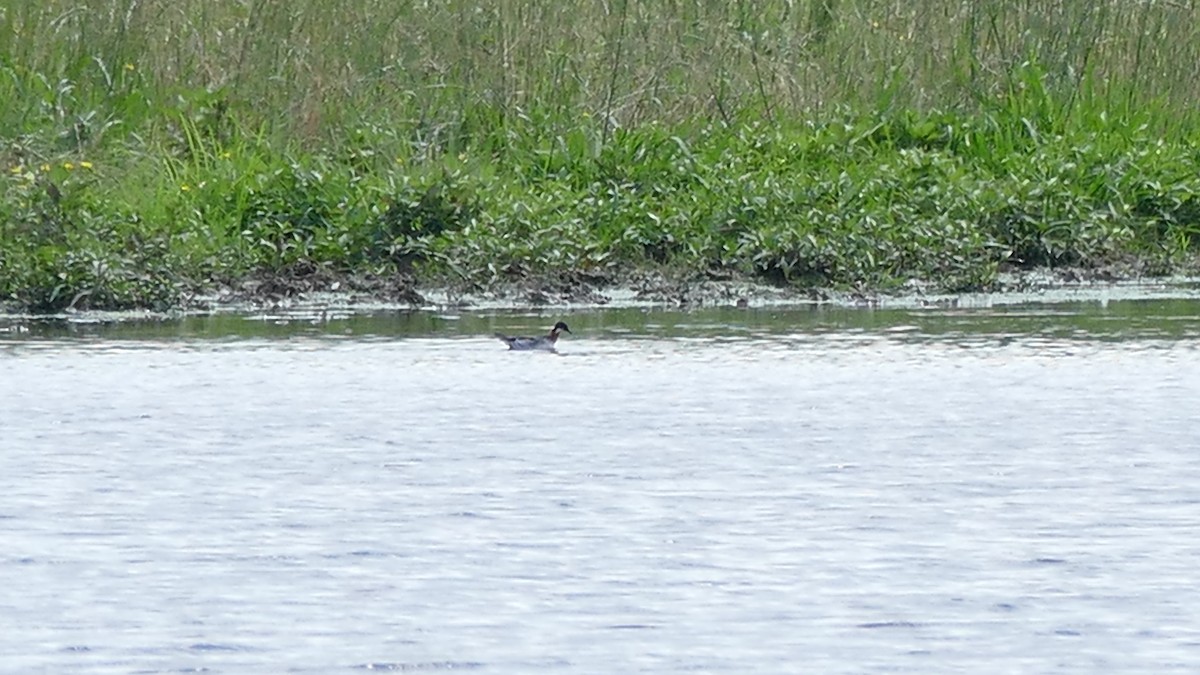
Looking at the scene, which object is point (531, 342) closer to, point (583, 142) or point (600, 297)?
point (600, 297)

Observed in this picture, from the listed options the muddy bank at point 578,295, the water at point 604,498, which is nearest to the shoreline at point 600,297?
the muddy bank at point 578,295

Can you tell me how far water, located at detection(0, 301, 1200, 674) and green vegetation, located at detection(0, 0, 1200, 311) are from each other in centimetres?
103

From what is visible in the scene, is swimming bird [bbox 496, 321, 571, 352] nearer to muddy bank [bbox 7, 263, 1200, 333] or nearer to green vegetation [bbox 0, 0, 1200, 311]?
muddy bank [bbox 7, 263, 1200, 333]

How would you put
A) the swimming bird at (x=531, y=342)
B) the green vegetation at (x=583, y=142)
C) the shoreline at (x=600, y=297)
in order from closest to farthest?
the swimming bird at (x=531, y=342), the shoreline at (x=600, y=297), the green vegetation at (x=583, y=142)

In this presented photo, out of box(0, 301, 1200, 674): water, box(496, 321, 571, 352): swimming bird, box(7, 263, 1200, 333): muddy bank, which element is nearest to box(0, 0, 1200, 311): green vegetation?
box(7, 263, 1200, 333): muddy bank

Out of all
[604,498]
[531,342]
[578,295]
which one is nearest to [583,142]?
[578,295]

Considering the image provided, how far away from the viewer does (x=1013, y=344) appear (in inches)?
408

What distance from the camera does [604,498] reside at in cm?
714

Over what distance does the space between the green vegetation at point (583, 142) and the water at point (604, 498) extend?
3.37 feet

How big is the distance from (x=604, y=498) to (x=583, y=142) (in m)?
6.24

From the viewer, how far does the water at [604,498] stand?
5559 mm

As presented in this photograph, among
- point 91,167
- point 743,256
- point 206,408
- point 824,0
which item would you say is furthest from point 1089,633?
point 824,0

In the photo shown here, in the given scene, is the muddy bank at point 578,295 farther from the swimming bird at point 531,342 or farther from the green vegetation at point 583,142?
the swimming bird at point 531,342

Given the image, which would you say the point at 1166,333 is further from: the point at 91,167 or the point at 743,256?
the point at 91,167
